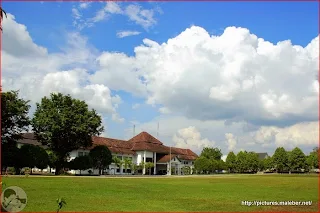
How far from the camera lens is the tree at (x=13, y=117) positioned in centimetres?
4591

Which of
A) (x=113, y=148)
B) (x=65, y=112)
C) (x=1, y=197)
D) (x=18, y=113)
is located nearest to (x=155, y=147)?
(x=113, y=148)

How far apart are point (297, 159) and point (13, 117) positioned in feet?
286

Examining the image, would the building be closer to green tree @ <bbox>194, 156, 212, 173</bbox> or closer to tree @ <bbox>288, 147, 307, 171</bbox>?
green tree @ <bbox>194, 156, 212, 173</bbox>

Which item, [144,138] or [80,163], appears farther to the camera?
[144,138]

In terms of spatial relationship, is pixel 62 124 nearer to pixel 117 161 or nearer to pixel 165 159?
pixel 117 161

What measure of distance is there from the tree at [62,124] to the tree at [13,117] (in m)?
4.05

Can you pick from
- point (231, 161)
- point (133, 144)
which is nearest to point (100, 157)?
point (133, 144)

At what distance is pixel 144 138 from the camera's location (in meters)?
87.8

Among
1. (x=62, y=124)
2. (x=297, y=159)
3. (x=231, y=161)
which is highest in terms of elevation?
(x=62, y=124)

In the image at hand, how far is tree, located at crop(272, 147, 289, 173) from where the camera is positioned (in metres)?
110

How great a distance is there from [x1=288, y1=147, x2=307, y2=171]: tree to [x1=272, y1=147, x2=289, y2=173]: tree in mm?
1436

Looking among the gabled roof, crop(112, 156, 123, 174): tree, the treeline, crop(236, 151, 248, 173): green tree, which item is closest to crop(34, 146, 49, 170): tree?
crop(112, 156, 123, 174): tree

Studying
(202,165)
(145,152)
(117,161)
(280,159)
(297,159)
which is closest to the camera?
(117,161)

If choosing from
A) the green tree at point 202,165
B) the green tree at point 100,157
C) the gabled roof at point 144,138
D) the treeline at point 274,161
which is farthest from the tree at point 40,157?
the treeline at point 274,161
